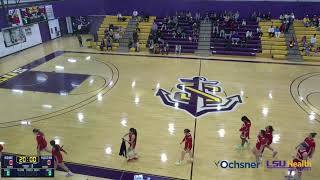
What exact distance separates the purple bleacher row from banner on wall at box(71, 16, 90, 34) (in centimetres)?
1051

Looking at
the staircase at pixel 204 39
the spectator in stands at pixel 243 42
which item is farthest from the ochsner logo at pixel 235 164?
the spectator in stands at pixel 243 42

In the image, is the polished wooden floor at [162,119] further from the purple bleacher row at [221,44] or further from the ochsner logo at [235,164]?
the purple bleacher row at [221,44]

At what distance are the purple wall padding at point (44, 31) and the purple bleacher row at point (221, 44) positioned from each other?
11.8 metres

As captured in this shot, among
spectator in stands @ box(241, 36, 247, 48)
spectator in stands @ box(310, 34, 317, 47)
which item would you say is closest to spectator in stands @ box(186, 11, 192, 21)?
spectator in stands @ box(241, 36, 247, 48)

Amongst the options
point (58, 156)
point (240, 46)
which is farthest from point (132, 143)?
point (240, 46)

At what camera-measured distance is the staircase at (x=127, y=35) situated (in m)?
23.4

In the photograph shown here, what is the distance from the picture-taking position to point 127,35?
24703mm

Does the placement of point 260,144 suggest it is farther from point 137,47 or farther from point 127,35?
point 127,35

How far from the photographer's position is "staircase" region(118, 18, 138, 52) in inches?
923

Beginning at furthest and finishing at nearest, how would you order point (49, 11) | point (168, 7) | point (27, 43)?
1. point (168, 7)
2. point (27, 43)
3. point (49, 11)

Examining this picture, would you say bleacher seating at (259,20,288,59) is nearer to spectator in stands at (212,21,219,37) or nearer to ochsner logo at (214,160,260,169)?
spectator in stands at (212,21,219,37)

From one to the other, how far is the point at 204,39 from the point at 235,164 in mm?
15764

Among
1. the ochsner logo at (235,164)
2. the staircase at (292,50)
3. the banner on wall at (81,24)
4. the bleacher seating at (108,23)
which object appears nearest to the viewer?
the ochsner logo at (235,164)

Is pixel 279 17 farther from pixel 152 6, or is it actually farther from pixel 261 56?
pixel 152 6
